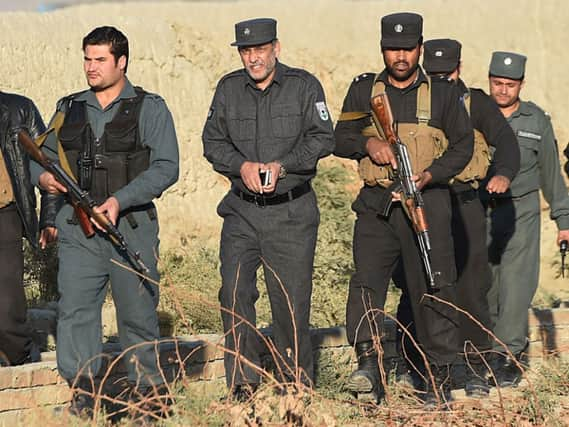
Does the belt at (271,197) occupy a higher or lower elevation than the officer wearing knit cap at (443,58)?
lower

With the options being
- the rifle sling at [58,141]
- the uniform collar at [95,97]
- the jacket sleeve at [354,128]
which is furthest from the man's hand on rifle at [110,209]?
the jacket sleeve at [354,128]

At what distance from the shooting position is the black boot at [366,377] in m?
7.52

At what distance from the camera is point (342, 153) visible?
7.71 m

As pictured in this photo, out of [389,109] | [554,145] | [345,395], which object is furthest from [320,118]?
[554,145]

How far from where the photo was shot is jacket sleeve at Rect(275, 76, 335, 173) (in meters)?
7.28

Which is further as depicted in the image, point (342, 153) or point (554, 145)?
point (554, 145)

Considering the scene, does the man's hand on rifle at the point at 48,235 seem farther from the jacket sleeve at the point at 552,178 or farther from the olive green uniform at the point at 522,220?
the jacket sleeve at the point at 552,178

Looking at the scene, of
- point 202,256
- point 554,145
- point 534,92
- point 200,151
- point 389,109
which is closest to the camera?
point 389,109

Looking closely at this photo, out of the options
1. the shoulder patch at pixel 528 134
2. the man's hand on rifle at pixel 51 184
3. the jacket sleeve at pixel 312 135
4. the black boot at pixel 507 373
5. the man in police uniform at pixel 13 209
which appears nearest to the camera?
the man's hand on rifle at pixel 51 184

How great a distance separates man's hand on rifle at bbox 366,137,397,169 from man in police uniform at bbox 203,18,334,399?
293 millimetres

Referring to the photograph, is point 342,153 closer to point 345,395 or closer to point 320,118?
point 320,118

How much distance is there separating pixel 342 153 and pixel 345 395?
144 cm

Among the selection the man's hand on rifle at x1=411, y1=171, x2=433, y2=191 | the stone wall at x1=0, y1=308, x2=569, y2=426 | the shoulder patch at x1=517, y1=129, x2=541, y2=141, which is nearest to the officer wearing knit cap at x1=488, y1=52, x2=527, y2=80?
the shoulder patch at x1=517, y1=129, x2=541, y2=141

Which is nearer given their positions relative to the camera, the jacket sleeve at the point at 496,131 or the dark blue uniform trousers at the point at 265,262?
the dark blue uniform trousers at the point at 265,262
